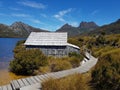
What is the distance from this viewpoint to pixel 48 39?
32656mm

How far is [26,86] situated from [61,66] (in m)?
8.66

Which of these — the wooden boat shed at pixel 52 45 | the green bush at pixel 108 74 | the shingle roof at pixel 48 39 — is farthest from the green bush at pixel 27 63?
the green bush at pixel 108 74

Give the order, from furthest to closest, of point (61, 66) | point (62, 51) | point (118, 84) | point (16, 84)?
1. point (62, 51)
2. point (61, 66)
3. point (16, 84)
4. point (118, 84)

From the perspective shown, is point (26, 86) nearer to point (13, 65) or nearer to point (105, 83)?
point (105, 83)

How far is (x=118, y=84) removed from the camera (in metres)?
9.45

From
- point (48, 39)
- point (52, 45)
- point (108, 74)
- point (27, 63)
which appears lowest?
point (27, 63)

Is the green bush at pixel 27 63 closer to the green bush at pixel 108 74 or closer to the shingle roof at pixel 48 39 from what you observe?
the shingle roof at pixel 48 39

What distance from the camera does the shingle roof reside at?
31.9 meters

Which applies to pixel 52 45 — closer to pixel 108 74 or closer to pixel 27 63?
pixel 27 63

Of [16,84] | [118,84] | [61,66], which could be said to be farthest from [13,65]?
[118,84]

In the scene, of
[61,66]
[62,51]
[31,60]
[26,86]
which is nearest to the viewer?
[26,86]

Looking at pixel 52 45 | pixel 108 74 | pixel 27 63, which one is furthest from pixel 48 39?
pixel 108 74

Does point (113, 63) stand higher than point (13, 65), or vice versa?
point (113, 63)

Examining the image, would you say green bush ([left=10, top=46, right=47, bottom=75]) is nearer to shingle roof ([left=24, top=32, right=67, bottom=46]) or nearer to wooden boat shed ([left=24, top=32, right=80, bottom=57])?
wooden boat shed ([left=24, top=32, right=80, bottom=57])
